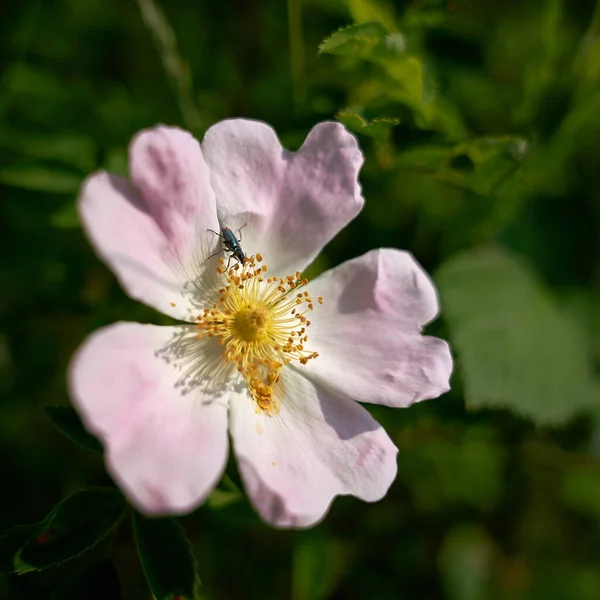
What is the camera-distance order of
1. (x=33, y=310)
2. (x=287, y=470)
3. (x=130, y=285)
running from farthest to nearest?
(x=33, y=310) → (x=287, y=470) → (x=130, y=285)

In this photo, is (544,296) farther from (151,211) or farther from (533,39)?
(151,211)

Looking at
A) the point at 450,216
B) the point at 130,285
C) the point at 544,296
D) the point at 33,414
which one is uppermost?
the point at 130,285

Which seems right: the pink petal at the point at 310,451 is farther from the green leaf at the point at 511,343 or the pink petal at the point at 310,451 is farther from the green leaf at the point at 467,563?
the green leaf at the point at 467,563

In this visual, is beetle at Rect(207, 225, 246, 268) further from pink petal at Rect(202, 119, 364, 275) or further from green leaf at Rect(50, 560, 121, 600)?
green leaf at Rect(50, 560, 121, 600)

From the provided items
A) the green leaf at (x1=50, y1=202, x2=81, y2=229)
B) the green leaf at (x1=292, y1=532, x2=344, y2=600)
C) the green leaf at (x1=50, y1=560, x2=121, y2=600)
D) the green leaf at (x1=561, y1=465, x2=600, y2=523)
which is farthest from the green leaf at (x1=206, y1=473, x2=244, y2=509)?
the green leaf at (x1=561, y1=465, x2=600, y2=523)

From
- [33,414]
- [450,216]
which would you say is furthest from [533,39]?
[33,414]

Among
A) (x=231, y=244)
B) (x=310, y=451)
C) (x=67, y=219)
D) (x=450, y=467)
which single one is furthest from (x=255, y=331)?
(x=450, y=467)
